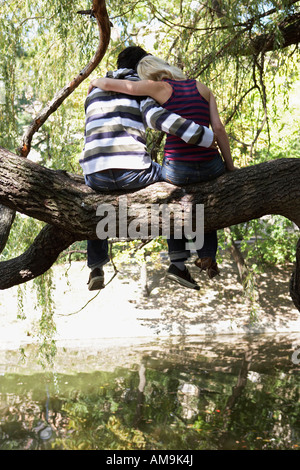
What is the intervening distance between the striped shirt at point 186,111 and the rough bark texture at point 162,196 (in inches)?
5.7

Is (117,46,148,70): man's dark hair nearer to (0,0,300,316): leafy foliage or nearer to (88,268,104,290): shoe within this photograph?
(88,268,104,290): shoe

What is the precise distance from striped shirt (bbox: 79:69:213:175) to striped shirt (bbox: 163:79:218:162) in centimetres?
7

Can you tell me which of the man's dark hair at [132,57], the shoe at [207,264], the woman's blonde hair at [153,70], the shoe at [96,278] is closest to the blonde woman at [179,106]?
the woman's blonde hair at [153,70]

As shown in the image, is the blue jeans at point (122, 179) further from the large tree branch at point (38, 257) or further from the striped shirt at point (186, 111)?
the large tree branch at point (38, 257)

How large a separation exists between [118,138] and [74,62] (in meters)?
3.95

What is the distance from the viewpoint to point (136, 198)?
8.98 ft

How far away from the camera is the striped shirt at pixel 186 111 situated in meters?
2.71

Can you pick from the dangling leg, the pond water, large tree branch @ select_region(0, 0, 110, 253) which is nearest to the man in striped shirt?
the dangling leg

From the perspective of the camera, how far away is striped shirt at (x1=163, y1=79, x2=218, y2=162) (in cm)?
271

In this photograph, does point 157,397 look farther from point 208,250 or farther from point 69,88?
point 208,250

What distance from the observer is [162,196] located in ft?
8.92

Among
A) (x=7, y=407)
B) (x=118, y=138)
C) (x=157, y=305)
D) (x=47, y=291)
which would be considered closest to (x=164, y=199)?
(x=118, y=138)

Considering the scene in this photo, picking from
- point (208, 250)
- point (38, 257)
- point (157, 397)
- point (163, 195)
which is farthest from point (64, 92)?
point (157, 397)

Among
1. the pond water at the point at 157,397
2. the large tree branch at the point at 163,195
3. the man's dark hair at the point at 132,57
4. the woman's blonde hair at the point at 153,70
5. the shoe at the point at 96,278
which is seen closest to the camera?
the large tree branch at the point at 163,195
